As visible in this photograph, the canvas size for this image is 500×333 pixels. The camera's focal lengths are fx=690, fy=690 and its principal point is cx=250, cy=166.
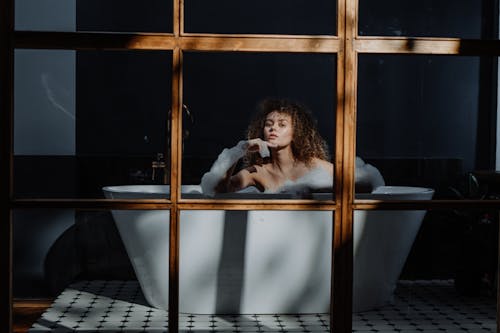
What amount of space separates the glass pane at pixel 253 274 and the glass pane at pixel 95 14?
74 cm

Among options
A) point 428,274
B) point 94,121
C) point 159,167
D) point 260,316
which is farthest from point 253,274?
point 94,121

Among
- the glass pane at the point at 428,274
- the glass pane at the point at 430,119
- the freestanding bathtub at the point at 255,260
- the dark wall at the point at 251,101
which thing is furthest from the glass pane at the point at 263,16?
the glass pane at the point at 428,274

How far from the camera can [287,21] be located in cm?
286

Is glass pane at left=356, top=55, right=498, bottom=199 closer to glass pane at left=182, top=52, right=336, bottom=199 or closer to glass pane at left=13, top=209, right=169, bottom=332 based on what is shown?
glass pane at left=182, top=52, right=336, bottom=199

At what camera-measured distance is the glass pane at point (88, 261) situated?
8.66 feet

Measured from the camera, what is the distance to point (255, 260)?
2779 mm

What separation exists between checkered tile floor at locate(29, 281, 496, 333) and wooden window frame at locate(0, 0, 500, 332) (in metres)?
0.72

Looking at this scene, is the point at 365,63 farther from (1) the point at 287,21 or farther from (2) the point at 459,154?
(2) the point at 459,154

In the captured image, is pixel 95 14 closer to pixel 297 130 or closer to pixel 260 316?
pixel 297 130

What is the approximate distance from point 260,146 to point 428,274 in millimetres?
911

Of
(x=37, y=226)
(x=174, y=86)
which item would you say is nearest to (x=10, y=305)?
(x=174, y=86)

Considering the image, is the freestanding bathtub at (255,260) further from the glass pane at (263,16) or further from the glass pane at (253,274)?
the glass pane at (263,16)

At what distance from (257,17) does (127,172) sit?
871 mm

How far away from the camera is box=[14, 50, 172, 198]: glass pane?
2.76 m
